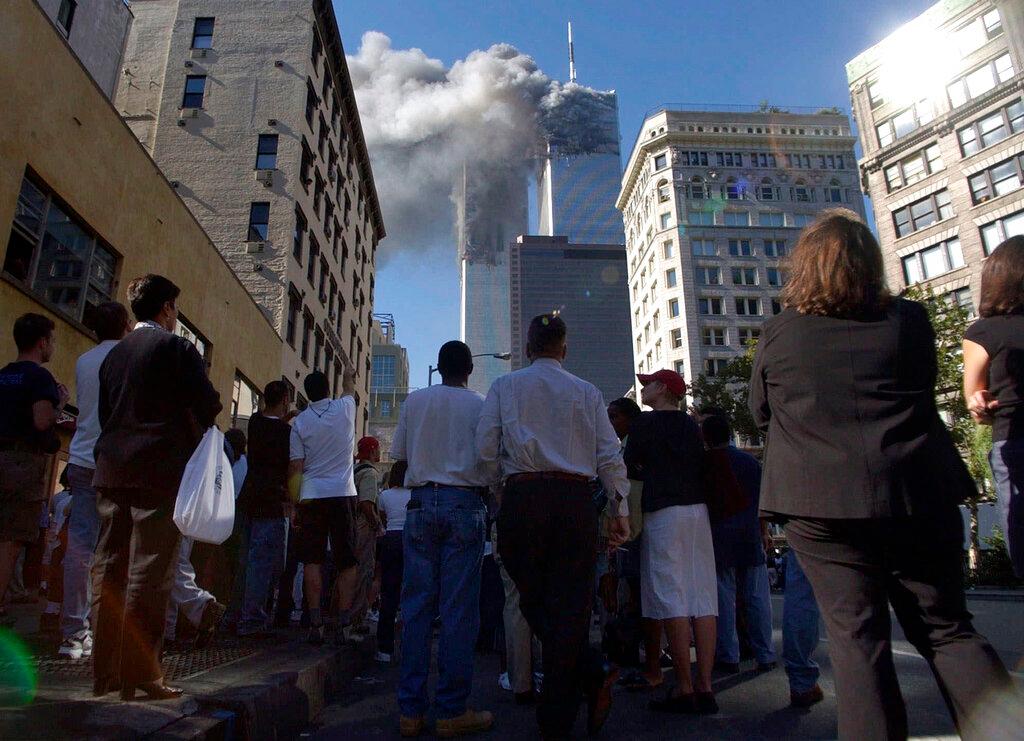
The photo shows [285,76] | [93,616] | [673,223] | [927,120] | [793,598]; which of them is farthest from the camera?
[673,223]

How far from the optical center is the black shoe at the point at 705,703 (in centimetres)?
372

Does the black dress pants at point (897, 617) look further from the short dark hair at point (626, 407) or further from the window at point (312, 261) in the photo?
the window at point (312, 261)

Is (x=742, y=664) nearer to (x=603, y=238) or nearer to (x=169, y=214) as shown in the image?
(x=169, y=214)

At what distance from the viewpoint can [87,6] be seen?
17.8 meters

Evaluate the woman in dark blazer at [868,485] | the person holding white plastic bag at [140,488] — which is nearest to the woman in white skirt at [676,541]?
the woman in dark blazer at [868,485]

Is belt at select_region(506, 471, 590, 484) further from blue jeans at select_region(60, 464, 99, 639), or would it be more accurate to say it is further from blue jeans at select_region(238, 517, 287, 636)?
blue jeans at select_region(238, 517, 287, 636)

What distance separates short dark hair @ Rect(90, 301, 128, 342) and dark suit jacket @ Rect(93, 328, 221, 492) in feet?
3.07

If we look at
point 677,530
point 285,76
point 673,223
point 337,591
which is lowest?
point 337,591

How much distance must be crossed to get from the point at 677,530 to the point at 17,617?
624cm

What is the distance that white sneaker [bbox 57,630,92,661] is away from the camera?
3.90 metres

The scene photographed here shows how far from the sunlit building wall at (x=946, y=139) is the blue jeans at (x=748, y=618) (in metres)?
31.3

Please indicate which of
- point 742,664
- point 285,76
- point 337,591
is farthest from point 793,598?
point 285,76

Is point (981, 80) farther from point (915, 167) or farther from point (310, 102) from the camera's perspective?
point (310, 102)

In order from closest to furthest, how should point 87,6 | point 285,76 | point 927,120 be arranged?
A: point 87,6
point 285,76
point 927,120
